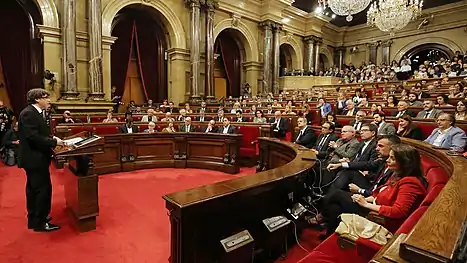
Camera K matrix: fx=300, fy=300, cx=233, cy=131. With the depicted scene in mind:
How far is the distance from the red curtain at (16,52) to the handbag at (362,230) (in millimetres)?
9640

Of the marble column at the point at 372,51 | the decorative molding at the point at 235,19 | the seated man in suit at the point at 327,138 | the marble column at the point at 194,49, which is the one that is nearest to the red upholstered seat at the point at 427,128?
the seated man in suit at the point at 327,138

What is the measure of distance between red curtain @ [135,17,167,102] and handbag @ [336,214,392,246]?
33.9 feet

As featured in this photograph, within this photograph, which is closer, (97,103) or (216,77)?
(97,103)

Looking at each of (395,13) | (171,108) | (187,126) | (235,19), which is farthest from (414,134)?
(235,19)

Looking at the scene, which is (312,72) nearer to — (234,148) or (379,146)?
(234,148)

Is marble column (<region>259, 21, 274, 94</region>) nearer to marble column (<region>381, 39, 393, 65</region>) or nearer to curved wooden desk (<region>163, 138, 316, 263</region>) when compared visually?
marble column (<region>381, 39, 393, 65</region>)

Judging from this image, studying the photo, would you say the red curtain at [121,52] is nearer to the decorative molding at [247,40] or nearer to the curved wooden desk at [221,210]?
the decorative molding at [247,40]

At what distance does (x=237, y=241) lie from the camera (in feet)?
5.95

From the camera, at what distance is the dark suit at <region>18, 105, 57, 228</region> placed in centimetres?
256

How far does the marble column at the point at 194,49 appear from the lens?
10.2 m

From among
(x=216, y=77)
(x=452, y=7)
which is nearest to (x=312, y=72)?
(x=216, y=77)

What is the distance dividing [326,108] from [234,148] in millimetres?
3385

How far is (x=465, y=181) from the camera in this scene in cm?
141

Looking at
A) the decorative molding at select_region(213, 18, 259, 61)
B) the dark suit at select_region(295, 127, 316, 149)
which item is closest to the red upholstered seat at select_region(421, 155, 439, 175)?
the dark suit at select_region(295, 127, 316, 149)
